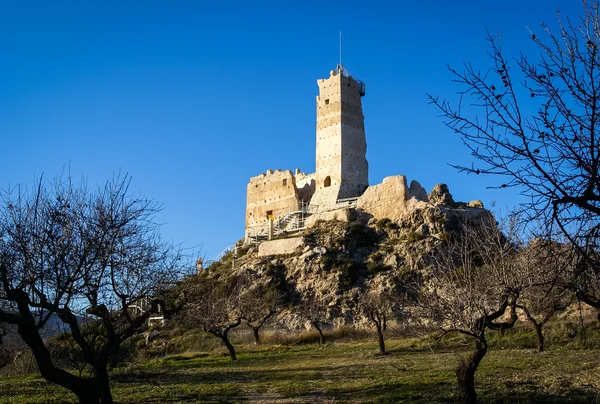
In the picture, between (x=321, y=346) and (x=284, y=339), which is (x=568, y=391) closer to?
(x=321, y=346)

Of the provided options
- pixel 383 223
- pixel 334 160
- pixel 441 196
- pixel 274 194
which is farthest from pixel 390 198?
pixel 274 194

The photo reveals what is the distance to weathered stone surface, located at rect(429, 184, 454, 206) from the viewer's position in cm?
4900

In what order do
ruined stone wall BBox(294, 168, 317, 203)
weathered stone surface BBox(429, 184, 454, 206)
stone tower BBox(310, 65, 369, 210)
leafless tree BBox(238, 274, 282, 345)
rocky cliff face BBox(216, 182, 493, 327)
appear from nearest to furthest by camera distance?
leafless tree BBox(238, 274, 282, 345) → rocky cliff face BBox(216, 182, 493, 327) → weathered stone surface BBox(429, 184, 454, 206) → stone tower BBox(310, 65, 369, 210) → ruined stone wall BBox(294, 168, 317, 203)

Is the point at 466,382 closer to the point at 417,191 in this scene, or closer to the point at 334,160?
the point at 417,191

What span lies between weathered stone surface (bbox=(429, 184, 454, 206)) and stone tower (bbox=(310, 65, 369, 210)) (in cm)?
759

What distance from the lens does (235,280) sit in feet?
154

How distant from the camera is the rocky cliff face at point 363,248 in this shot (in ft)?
141

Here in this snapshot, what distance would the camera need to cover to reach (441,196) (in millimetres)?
49562

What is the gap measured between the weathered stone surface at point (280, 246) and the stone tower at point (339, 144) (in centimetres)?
568

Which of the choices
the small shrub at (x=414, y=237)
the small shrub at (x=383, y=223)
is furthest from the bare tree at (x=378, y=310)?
the small shrub at (x=383, y=223)

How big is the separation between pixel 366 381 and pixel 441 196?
3582cm

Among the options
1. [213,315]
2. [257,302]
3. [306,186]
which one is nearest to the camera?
[213,315]

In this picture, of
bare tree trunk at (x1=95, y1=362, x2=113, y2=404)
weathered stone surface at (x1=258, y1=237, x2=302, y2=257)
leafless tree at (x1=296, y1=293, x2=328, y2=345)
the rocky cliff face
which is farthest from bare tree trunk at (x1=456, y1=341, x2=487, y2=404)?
weathered stone surface at (x1=258, y1=237, x2=302, y2=257)

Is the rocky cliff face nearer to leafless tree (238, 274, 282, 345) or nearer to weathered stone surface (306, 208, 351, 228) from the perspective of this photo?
weathered stone surface (306, 208, 351, 228)
